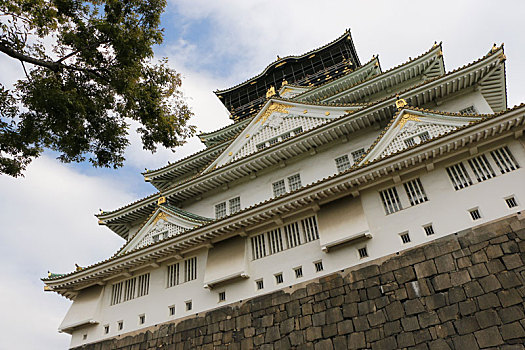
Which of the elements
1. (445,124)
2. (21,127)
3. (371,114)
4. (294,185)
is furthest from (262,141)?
(21,127)

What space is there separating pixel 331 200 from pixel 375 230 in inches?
84.4

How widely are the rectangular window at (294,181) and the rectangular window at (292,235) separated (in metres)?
3.13

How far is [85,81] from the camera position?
42.5 feet

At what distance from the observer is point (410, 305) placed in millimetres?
11250

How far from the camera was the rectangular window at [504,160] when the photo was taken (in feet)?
40.5

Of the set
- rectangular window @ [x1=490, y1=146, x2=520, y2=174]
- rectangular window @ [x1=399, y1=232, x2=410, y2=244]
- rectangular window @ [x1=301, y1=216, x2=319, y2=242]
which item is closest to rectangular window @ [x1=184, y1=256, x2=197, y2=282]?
rectangular window @ [x1=301, y1=216, x2=319, y2=242]

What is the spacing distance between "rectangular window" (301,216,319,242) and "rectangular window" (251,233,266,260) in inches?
74.0

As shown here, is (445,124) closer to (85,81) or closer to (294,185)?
(294,185)

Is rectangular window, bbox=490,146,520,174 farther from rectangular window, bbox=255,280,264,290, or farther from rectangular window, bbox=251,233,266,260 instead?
rectangular window, bbox=255,280,264,290

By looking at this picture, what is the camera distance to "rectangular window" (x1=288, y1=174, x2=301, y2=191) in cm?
1809

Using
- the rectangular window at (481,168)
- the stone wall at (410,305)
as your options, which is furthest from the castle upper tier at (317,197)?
the stone wall at (410,305)

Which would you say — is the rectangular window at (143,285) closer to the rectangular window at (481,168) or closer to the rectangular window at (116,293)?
the rectangular window at (116,293)

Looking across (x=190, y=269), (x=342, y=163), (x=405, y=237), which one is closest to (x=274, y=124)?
(x=342, y=163)

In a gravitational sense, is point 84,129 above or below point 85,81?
below
